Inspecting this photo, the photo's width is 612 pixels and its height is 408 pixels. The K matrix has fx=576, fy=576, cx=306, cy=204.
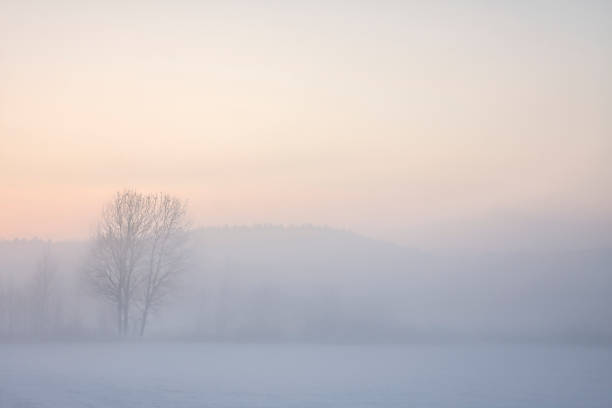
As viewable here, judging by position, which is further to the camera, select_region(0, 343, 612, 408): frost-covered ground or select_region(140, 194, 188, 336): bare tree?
select_region(140, 194, 188, 336): bare tree

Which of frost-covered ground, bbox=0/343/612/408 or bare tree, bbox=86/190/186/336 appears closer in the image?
frost-covered ground, bbox=0/343/612/408

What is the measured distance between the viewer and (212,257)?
310 ft

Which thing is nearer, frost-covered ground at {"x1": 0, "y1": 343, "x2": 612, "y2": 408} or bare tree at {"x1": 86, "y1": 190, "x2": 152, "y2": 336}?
frost-covered ground at {"x1": 0, "y1": 343, "x2": 612, "y2": 408}

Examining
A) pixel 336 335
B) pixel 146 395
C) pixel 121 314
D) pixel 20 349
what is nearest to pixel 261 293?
pixel 336 335

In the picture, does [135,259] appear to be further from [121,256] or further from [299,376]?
[299,376]

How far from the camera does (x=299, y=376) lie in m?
27.7

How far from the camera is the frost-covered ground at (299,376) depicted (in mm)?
20812

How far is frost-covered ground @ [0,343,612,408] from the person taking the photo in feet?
68.3

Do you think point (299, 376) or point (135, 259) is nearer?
point (299, 376)

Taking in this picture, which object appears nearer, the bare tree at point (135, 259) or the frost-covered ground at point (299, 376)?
the frost-covered ground at point (299, 376)

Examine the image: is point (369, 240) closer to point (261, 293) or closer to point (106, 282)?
point (261, 293)

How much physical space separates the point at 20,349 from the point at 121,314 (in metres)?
12.1

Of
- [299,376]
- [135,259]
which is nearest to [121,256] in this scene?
[135,259]

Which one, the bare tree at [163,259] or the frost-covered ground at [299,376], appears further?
the bare tree at [163,259]
